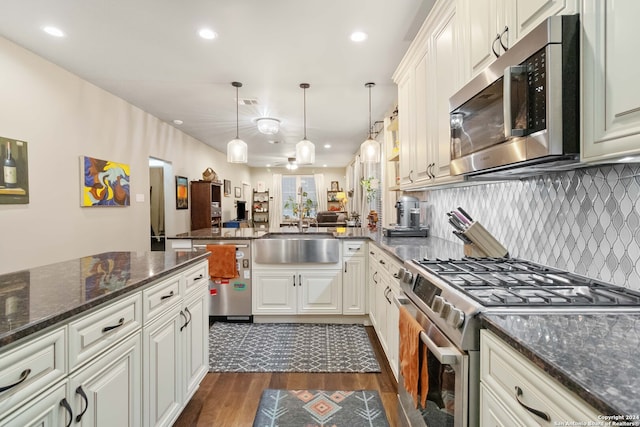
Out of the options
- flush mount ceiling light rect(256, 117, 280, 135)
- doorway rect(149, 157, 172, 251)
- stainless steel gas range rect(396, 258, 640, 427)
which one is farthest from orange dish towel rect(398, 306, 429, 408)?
doorway rect(149, 157, 172, 251)

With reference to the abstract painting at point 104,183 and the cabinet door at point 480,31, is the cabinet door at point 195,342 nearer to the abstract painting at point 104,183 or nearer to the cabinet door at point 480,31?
the cabinet door at point 480,31

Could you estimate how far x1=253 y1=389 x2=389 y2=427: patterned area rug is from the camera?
6.05 feet

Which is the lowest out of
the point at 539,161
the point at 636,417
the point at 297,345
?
the point at 297,345

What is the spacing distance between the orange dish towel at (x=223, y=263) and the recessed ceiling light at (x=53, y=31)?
86.6 inches

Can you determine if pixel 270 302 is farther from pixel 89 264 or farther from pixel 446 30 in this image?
pixel 446 30

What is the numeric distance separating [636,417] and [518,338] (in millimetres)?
278

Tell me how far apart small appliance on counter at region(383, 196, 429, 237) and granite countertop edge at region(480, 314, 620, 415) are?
7.08ft

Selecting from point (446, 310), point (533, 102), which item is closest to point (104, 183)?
point (446, 310)

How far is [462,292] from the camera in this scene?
1.11 meters

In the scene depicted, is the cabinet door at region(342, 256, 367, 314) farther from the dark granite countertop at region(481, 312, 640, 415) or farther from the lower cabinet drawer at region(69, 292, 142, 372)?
the dark granite countertop at region(481, 312, 640, 415)

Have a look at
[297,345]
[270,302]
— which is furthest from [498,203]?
[270,302]

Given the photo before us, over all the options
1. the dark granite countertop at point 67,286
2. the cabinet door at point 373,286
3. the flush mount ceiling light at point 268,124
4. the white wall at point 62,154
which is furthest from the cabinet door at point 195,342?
the flush mount ceiling light at point 268,124

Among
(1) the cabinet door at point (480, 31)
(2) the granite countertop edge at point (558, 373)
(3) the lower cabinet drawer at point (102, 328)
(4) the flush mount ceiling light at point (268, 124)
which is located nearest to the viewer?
(2) the granite countertop edge at point (558, 373)

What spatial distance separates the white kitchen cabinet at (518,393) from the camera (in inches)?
24.3
